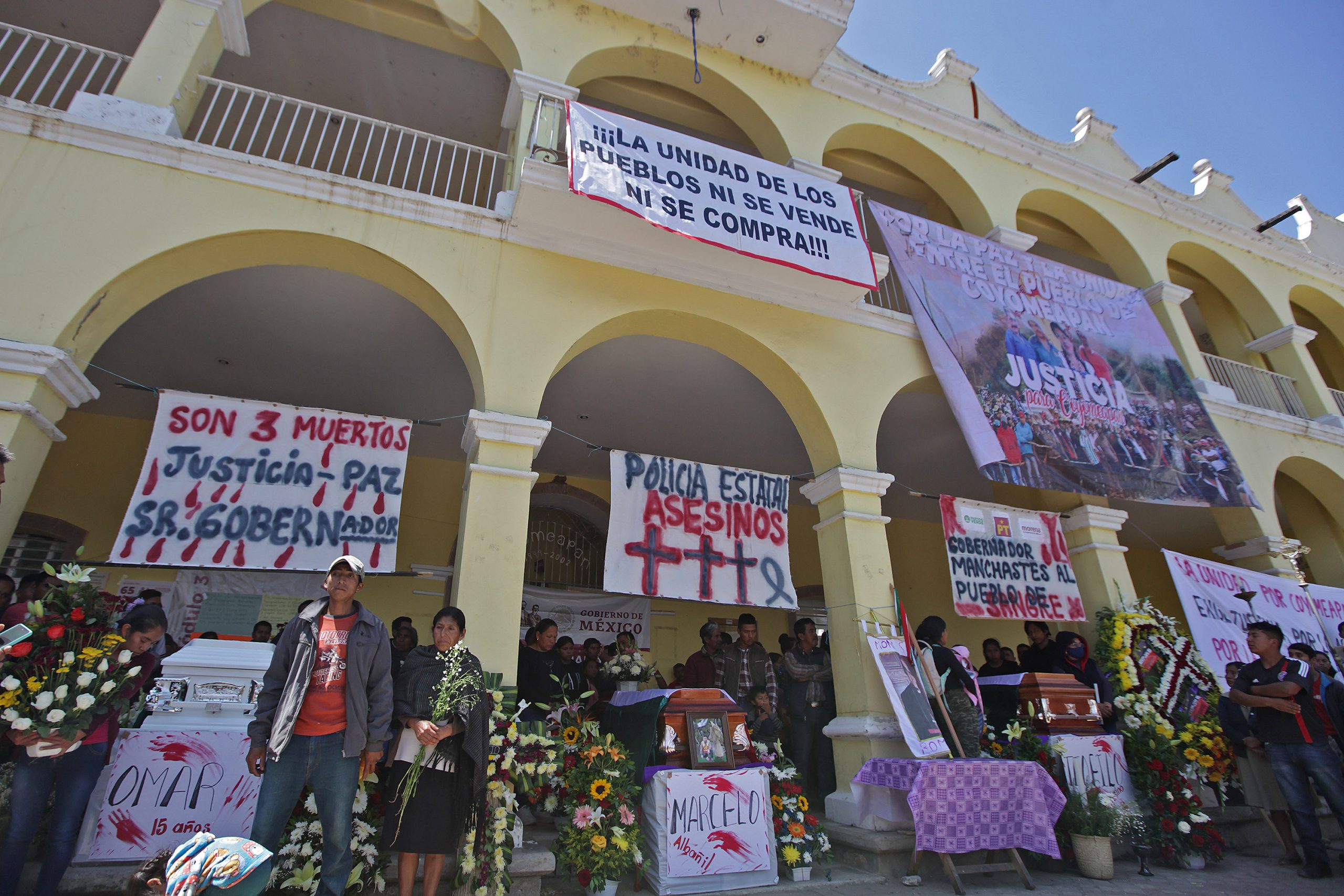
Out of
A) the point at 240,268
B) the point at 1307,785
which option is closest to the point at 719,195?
the point at 240,268

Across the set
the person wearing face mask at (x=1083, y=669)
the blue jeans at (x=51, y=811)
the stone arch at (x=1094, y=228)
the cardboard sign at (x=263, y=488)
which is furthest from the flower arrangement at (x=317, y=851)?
the stone arch at (x=1094, y=228)

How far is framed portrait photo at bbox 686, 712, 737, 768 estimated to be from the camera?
14.9 ft

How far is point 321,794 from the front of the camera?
3.17 meters

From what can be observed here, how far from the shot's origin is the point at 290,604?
7.92 m

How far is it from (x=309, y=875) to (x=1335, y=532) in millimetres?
12499

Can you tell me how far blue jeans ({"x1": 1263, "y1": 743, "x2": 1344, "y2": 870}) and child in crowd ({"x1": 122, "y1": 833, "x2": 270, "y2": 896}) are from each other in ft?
20.7

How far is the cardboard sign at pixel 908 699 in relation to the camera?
5129mm

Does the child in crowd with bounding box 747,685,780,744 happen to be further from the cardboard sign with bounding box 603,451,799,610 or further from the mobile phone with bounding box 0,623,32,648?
the mobile phone with bounding box 0,623,32,648

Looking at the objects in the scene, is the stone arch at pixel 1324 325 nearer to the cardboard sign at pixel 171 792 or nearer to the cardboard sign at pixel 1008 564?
the cardboard sign at pixel 1008 564

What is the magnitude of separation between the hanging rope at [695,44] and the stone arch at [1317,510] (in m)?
8.96

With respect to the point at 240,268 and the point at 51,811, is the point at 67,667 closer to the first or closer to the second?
the point at 51,811

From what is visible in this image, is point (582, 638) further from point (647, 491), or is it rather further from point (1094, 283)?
point (1094, 283)

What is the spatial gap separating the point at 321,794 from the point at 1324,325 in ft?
50.8

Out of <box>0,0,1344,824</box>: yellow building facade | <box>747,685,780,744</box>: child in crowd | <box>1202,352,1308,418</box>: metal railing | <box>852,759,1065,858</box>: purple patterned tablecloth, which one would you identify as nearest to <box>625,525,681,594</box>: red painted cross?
<box>0,0,1344,824</box>: yellow building facade
